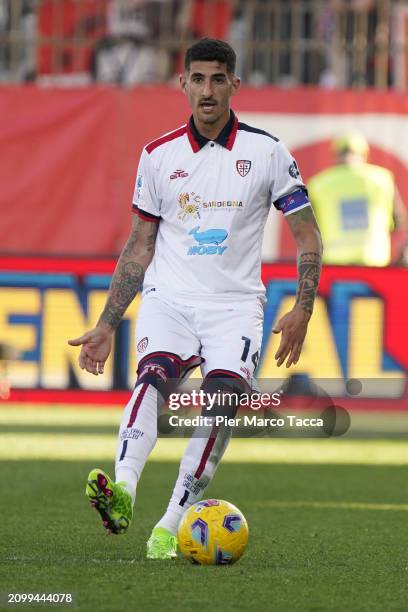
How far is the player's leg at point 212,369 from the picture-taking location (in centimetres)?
638

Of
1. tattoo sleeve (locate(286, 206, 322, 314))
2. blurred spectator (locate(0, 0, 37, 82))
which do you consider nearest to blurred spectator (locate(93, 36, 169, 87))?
blurred spectator (locate(0, 0, 37, 82))

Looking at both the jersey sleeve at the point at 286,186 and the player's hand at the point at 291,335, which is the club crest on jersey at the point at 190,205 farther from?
the player's hand at the point at 291,335

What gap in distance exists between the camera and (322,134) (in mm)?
15305

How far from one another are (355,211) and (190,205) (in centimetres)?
879

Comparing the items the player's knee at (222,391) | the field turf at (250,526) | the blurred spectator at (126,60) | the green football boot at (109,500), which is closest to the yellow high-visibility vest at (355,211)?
the field turf at (250,526)

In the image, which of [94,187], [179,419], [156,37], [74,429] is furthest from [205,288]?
[156,37]

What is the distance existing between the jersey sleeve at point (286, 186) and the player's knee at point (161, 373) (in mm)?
802

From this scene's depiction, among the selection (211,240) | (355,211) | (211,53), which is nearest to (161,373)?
(211,240)

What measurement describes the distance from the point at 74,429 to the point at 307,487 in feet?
14.1

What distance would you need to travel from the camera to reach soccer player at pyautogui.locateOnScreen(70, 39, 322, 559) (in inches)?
250

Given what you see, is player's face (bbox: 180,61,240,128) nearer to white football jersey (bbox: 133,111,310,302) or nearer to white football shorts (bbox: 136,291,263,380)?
white football jersey (bbox: 133,111,310,302)

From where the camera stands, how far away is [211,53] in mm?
6398

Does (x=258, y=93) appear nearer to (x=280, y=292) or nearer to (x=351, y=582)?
(x=280, y=292)

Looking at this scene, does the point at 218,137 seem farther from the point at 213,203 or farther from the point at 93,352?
the point at 93,352
